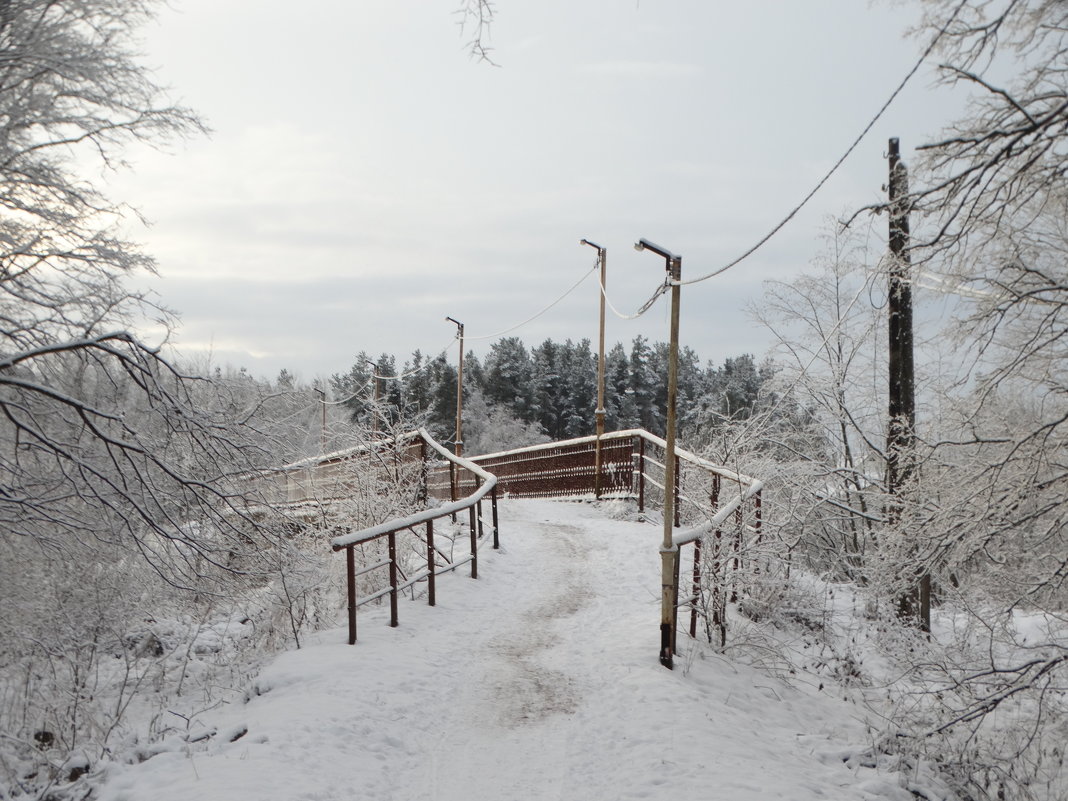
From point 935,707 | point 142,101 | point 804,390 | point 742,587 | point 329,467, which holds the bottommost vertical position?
point 935,707

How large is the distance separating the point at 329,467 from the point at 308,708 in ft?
19.7

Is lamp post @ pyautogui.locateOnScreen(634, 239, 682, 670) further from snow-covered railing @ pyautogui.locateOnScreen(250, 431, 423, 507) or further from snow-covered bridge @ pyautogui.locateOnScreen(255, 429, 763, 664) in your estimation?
snow-covered railing @ pyautogui.locateOnScreen(250, 431, 423, 507)

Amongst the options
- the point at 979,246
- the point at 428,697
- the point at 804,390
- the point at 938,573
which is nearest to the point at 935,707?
the point at 938,573

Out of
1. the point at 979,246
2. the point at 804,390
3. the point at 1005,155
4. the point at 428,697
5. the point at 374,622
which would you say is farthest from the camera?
the point at 804,390

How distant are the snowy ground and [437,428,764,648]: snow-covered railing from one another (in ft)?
2.25

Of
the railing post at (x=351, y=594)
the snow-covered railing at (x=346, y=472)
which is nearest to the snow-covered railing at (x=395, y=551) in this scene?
the railing post at (x=351, y=594)

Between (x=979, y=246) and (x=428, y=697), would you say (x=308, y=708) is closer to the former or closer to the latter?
(x=428, y=697)

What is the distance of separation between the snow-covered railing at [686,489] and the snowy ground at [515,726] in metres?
0.69

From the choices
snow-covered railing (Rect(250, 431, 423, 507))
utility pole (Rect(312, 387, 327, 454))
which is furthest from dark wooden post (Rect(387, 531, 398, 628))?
utility pole (Rect(312, 387, 327, 454))

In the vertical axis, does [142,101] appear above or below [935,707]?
above

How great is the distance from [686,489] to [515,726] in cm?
580

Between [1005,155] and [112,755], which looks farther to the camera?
[112,755]

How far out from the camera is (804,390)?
1580 centimetres

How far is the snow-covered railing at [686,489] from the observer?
7668 millimetres
